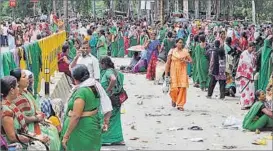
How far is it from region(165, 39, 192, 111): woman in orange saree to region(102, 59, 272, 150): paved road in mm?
330

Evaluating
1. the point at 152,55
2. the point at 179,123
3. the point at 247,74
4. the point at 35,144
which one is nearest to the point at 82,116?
the point at 35,144

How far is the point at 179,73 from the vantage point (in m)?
14.1

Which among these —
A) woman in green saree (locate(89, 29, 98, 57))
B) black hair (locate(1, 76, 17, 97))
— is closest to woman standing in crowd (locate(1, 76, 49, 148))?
black hair (locate(1, 76, 17, 97))

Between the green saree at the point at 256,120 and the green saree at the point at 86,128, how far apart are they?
467cm

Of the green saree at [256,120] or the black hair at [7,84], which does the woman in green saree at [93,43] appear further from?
the black hair at [7,84]

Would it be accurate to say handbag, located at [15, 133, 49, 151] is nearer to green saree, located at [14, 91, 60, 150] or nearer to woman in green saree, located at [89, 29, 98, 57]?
green saree, located at [14, 91, 60, 150]

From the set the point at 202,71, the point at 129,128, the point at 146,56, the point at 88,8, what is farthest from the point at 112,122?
the point at 88,8

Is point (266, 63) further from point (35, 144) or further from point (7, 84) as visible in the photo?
point (7, 84)

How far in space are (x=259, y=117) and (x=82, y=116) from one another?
510cm

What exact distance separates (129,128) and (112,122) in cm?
181

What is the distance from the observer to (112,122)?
10.2 meters

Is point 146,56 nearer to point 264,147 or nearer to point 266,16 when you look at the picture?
point 264,147

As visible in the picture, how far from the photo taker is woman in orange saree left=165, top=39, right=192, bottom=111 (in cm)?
1395

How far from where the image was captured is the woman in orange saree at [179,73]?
45.8 ft
